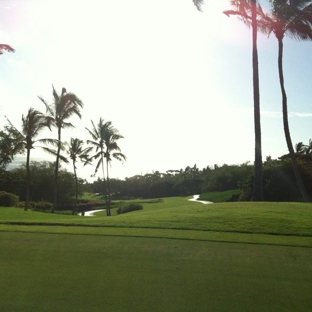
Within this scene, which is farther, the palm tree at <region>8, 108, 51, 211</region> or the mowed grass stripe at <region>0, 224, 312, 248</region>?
the palm tree at <region>8, 108, 51, 211</region>

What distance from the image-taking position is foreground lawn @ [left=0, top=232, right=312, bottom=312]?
17.6 feet

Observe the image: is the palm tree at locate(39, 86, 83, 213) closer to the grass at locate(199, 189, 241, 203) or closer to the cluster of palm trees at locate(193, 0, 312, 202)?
the cluster of palm trees at locate(193, 0, 312, 202)

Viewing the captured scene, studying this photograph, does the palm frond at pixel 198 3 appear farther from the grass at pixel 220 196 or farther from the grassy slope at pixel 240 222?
the grass at pixel 220 196

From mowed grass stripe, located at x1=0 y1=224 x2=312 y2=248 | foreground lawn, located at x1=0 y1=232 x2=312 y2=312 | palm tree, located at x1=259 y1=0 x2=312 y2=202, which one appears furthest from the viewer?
palm tree, located at x1=259 y1=0 x2=312 y2=202

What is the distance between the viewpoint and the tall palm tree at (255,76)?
21234 millimetres

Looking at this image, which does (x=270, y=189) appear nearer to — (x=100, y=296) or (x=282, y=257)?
(x=282, y=257)

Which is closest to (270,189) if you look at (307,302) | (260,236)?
(260,236)

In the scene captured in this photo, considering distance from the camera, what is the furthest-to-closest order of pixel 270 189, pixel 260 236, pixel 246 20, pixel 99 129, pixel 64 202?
pixel 64 202, pixel 99 129, pixel 270 189, pixel 246 20, pixel 260 236

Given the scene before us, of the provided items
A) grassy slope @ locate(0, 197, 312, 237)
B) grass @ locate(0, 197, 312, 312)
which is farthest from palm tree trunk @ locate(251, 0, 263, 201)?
grass @ locate(0, 197, 312, 312)

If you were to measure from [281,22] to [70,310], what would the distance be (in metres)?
23.4

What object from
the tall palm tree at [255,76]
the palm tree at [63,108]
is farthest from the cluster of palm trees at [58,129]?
the tall palm tree at [255,76]

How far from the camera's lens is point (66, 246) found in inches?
356

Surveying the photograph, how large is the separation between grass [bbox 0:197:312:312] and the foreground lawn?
14mm

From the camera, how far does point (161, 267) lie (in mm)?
7141
